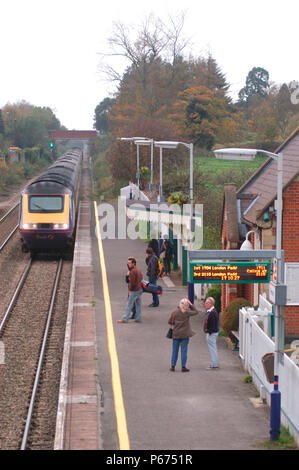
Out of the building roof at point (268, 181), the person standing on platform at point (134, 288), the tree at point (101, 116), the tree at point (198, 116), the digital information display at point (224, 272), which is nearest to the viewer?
the digital information display at point (224, 272)

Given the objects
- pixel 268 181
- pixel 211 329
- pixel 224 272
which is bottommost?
pixel 211 329

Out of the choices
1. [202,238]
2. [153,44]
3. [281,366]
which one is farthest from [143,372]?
[153,44]

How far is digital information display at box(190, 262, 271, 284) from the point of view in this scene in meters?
15.7

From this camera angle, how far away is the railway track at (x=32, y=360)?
12031 mm

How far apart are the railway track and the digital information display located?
12.3 ft

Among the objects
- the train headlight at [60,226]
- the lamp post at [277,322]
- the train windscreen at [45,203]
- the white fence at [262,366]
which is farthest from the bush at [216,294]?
the train windscreen at [45,203]

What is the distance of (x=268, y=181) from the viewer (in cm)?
1980

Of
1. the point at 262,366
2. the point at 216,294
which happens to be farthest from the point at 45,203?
the point at 262,366

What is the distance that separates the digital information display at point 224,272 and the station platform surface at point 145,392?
1.63 metres

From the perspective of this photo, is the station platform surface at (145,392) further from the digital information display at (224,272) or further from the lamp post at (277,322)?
the digital information display at (224,272)

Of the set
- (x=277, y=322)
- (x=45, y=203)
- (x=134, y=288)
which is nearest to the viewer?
(x=277, y=322)

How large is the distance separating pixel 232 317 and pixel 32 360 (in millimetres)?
4764

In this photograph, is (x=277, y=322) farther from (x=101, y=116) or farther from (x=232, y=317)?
(x=101, y=116)

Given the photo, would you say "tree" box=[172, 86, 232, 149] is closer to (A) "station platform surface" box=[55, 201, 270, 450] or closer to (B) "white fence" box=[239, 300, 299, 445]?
(A) "station platform surface" box=[55, 201, 270, 450]
